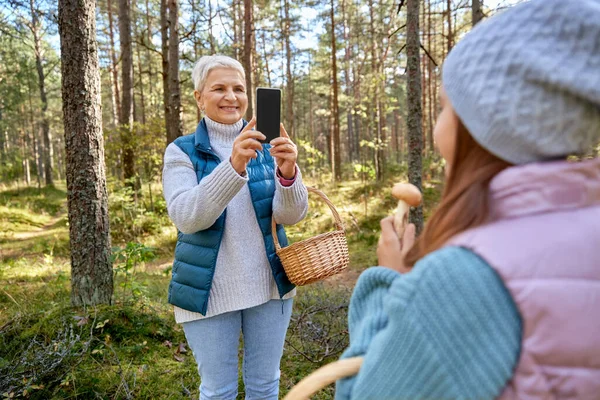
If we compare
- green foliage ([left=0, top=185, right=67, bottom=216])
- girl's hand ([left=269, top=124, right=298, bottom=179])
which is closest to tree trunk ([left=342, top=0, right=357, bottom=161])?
green foliage ([left=0, top=185, right=67, bottom=216])

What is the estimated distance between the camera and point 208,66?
7.17ft

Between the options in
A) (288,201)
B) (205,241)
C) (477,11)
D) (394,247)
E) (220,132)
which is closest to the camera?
(394,247)

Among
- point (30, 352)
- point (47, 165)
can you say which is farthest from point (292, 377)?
point (47, 165)

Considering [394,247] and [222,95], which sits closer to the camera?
[394,247]

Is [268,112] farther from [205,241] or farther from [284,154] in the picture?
[205,241]

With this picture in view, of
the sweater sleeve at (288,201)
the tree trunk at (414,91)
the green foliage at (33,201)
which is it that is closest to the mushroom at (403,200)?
the sweater sleeve at (288,201)

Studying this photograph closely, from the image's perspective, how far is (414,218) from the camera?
5707 mm

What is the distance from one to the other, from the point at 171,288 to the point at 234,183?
2.20ft

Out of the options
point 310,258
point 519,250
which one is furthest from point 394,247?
point 310,258

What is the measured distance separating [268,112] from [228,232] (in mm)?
626

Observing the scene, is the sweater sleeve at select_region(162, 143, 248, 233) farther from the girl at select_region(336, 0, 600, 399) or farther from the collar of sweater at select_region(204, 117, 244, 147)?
the girl at select_region(336, 0, 600, 399)

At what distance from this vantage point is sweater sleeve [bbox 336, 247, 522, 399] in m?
0.74

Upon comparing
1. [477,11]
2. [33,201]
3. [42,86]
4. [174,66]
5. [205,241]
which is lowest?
[33,201]

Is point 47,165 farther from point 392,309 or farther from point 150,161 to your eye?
point 392,309
